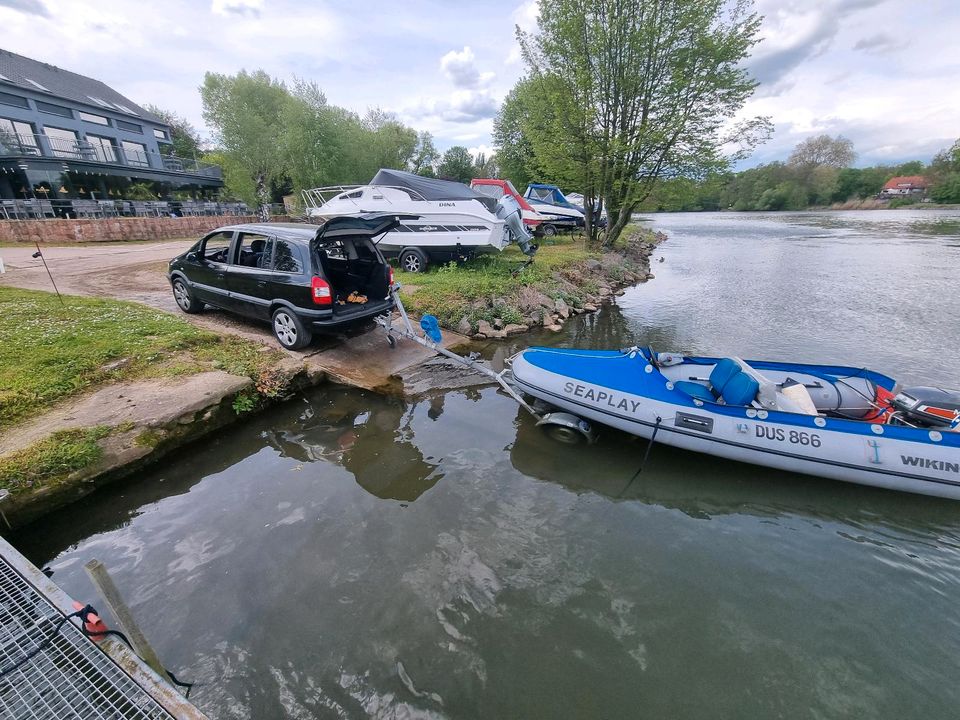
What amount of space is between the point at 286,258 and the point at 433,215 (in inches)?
239

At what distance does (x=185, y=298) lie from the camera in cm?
833

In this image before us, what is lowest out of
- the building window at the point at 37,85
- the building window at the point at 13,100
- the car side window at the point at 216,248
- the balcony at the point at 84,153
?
the car side window at the point at 216,248

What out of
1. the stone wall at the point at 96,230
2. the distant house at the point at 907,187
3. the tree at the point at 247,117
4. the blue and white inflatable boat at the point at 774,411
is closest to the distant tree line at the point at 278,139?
the tree at the point at 247,117

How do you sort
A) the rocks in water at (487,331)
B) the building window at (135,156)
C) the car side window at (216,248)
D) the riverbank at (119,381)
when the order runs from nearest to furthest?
the riverbank at (119,381) → the car side window at (216,248) → the rocks in water at (487,331) → the building window at (135,156)

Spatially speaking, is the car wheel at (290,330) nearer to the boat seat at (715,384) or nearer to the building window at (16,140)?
the boat seat at (715,384)

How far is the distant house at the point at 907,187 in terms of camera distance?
231 feet

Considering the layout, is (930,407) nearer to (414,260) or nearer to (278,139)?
(414,260)

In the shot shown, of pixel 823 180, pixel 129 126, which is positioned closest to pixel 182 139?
pixel 129 126

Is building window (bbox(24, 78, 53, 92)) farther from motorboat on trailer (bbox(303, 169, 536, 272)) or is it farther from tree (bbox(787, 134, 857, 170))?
tree (bbox(787, 134, 857, 170))

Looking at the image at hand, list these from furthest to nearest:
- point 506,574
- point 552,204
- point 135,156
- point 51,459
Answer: point 135,156 < point 552,204 < point 51,459 < point 506,574

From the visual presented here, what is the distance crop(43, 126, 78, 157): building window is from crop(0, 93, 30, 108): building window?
4.54ft

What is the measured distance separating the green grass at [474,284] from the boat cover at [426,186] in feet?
6.33

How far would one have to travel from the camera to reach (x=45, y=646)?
2.30m

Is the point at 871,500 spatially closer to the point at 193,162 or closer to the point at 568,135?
the point at 568,135
